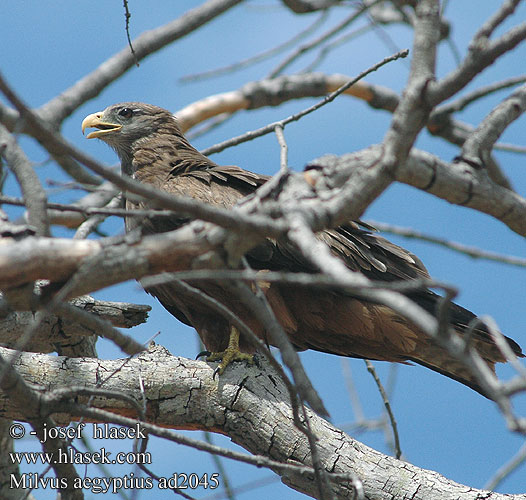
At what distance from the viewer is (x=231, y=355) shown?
11.5 ft

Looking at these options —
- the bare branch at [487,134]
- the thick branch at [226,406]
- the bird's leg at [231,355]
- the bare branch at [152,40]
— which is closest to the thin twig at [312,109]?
the bare branch at [152,40]

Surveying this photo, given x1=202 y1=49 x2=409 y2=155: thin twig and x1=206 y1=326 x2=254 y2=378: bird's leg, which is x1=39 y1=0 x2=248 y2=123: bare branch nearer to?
x1=202 y1=49 x2=409 y2=155: thin twig

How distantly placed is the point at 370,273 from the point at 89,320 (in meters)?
2.26

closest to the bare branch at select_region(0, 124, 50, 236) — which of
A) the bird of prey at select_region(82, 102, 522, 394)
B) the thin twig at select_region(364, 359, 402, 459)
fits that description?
the bird of prey at select_region(82, 102, 522, 394)

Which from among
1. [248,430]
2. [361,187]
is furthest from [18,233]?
[248,430]

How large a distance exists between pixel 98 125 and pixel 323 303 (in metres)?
2.35

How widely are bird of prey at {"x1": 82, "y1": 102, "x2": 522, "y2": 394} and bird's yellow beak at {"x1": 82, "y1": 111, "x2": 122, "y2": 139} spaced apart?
0.92 metres

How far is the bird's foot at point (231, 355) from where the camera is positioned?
11.1 ft

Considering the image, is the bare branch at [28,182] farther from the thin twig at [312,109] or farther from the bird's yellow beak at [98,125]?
the bird's yellow beak at [98,125]

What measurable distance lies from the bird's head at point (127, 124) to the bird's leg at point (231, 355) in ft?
6.47

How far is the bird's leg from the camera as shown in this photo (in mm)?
3404

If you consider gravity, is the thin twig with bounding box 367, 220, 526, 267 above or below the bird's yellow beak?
below

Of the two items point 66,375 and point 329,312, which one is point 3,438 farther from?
point 329,312

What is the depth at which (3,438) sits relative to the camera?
385cm
